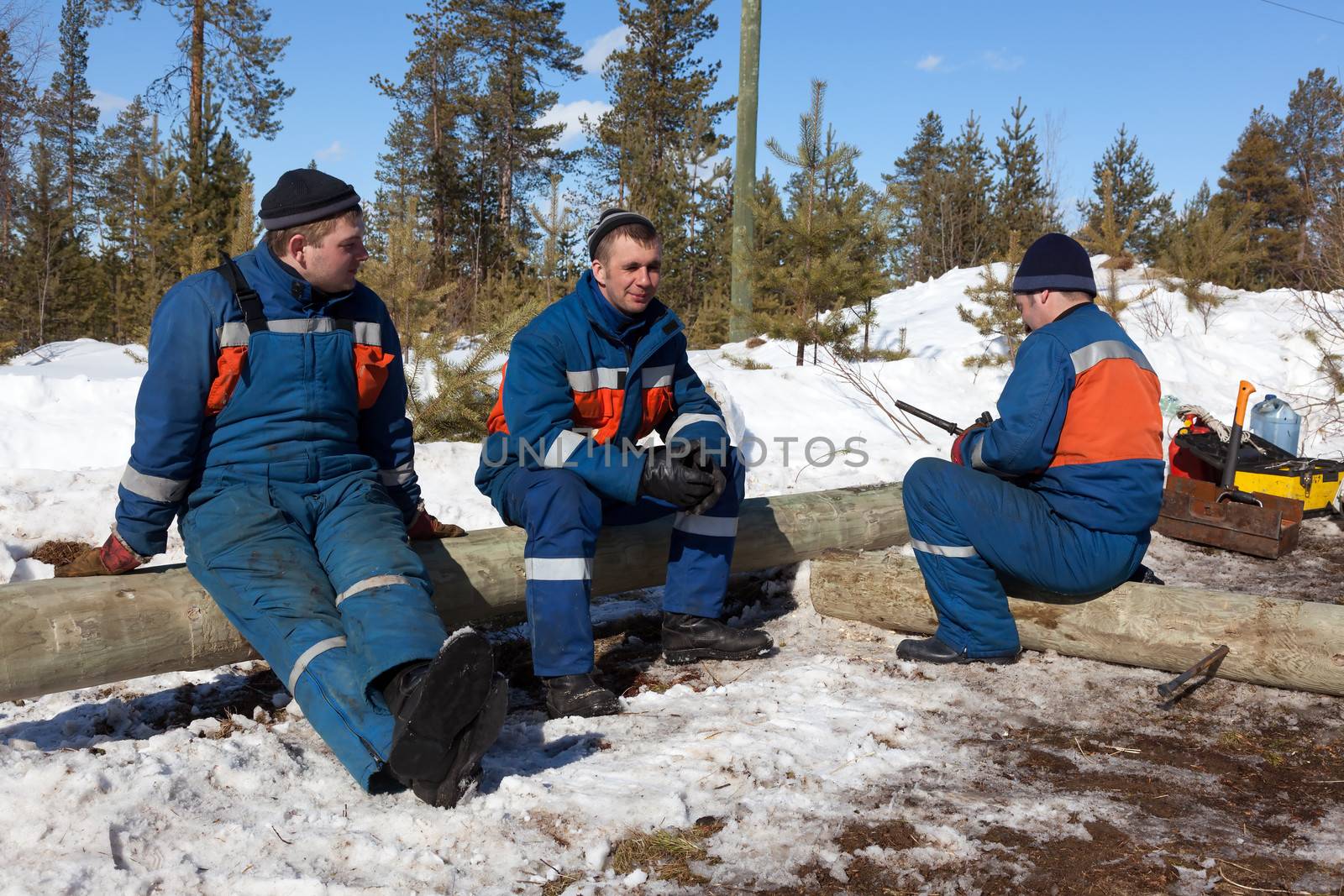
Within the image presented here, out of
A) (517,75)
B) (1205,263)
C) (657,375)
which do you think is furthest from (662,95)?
(657,375)

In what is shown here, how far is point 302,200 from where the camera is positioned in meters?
A: 2.86

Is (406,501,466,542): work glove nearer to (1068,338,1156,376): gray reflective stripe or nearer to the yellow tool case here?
(1068,338,1156,376): gray reflective stripe

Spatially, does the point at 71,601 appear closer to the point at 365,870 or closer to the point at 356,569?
the point at 356,569

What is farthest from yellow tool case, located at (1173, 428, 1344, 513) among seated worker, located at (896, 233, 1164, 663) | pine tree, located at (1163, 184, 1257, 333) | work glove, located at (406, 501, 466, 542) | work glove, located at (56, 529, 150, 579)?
pine tree, located at (1163, 184, 1257, 333)

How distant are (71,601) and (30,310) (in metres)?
18.4

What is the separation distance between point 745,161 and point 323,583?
1020 cm

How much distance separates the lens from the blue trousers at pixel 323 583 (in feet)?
7.82

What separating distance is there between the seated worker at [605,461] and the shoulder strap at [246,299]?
0.93 m

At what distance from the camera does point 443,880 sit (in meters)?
1.99

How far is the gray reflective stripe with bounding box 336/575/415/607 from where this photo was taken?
2625 mm

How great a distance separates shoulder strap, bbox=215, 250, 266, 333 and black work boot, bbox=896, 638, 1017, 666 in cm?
263

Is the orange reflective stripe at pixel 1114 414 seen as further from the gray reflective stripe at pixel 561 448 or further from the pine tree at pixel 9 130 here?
the pine tree at pixel 9 130

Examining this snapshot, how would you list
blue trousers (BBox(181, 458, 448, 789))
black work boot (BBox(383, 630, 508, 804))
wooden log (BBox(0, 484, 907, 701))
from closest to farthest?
black work boot (BBox(383, 630, 508, 804)) < blue trousers (BBox(181, 458, 448, 789)) < wooden log (BBox(0, 484, 907, 701))

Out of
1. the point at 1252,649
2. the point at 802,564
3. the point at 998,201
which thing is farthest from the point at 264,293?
the point at 998,201
